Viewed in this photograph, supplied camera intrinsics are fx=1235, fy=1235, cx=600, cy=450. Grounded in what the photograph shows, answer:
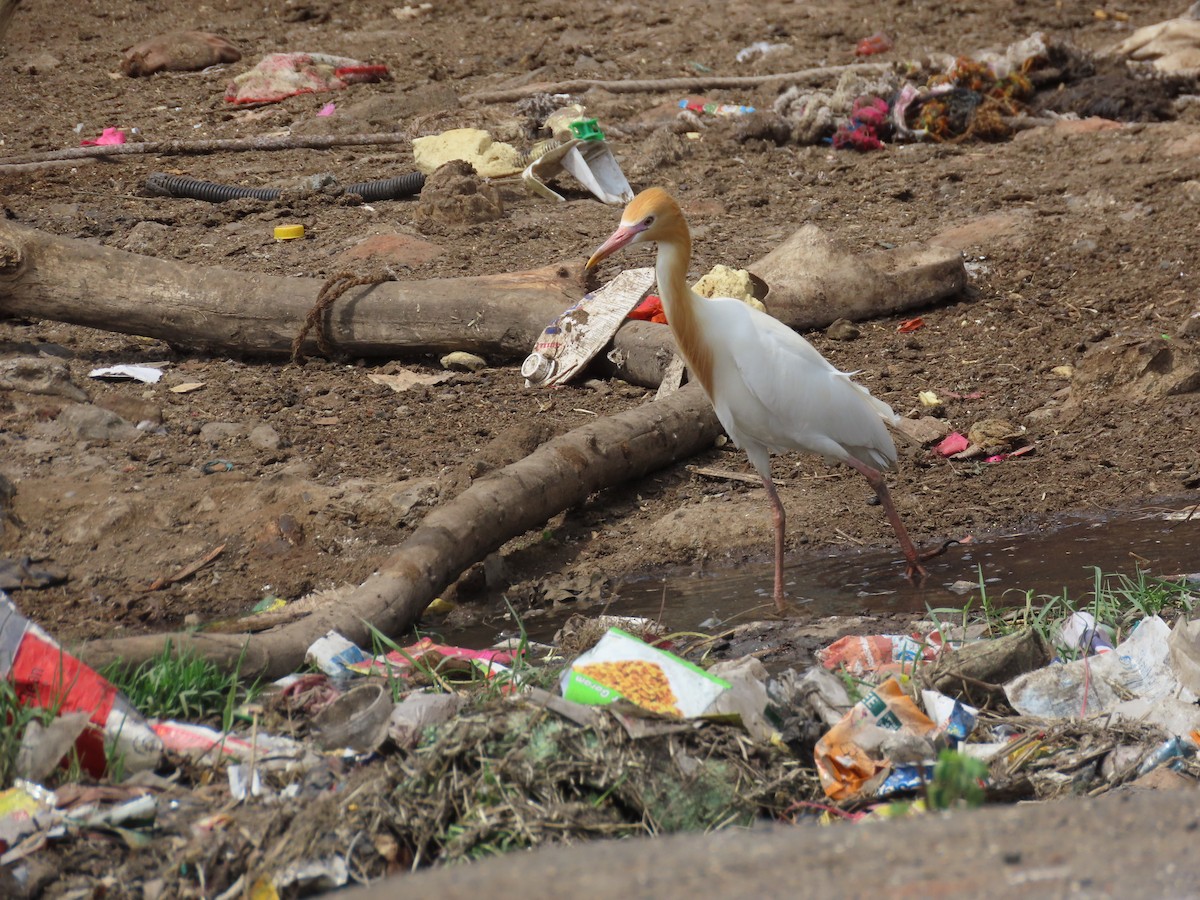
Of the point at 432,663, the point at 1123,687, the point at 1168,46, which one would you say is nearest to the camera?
the point at 1123,687

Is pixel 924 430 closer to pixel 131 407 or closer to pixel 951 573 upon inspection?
pixel 951 573

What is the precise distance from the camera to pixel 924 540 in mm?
5320

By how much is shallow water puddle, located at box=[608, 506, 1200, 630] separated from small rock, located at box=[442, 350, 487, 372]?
228 cm

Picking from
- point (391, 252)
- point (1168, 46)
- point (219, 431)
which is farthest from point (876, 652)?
point (1168, 46)

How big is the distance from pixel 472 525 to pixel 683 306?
1211 millimetres

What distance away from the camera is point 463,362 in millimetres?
6938

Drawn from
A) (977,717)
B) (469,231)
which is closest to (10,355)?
(469,231)

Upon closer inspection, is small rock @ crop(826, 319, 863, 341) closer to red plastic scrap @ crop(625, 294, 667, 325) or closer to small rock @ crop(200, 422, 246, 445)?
red plastic scrap @ crop(625, 294, 667, 325)

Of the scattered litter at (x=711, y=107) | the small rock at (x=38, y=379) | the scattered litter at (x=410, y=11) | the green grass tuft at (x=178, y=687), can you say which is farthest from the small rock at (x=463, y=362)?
the scattered litter at (x=410, y=11)

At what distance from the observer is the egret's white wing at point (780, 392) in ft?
16.5

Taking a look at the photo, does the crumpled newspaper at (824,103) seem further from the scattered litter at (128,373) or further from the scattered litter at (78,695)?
the scattered litter at (78,695)

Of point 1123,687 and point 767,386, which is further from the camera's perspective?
point 767,386

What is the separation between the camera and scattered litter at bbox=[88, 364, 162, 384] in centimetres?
663

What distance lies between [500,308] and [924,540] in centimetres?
270
